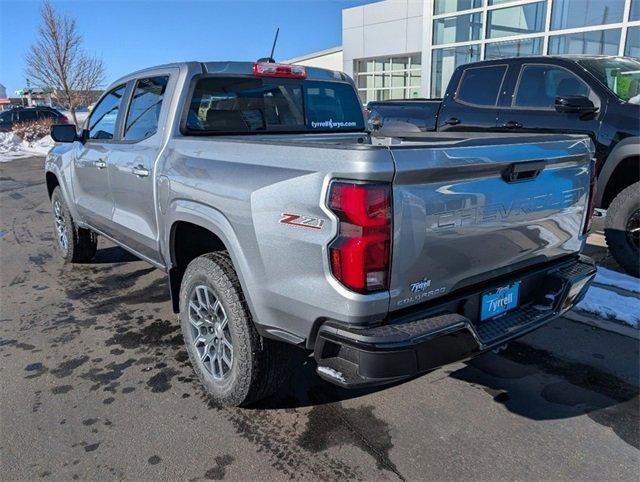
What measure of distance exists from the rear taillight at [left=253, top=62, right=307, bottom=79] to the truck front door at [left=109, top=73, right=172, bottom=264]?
0.64m

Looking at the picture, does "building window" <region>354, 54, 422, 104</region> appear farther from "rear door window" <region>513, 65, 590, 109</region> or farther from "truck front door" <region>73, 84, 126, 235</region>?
"truck front door" <region>73, 84, 126, 235</region>

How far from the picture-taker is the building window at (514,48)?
12.8 m

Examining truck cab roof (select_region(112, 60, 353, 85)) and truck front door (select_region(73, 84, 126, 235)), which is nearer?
truck cab roof (select_region(112, 60, 353, 85))

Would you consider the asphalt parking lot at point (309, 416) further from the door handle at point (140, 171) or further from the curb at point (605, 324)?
→ the door handle at point (140, 171)

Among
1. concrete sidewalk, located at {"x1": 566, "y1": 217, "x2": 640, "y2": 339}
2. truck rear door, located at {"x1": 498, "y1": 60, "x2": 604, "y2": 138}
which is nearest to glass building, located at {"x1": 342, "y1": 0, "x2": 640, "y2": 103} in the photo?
truck rear door, located at {"x1": 498, "y1": 60, "x2": 604, "y2": 138}

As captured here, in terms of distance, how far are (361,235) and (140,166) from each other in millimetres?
2085

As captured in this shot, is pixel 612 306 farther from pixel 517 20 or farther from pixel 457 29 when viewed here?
pixel 457 29

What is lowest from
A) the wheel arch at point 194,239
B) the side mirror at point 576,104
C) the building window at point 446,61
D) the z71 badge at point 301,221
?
the wheel arch at point 194,239

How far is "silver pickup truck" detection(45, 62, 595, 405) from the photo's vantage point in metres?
2.02

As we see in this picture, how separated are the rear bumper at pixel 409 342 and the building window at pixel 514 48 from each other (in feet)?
38.2

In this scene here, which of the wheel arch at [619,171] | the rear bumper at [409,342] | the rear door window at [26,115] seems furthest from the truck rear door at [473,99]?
the rear door window at [26,115]

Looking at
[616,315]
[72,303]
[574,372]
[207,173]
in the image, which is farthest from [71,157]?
[616,315]

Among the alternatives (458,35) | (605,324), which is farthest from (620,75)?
(458,35)

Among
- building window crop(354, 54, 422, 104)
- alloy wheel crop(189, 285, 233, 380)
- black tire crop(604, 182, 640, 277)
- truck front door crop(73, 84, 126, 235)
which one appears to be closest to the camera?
alloy wheel crop(189, 285, 233, 380)
